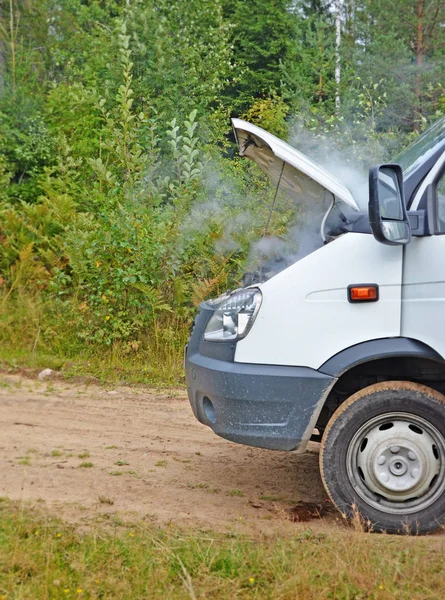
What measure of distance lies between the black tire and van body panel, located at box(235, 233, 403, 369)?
34cm

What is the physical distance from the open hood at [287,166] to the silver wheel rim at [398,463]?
125cm

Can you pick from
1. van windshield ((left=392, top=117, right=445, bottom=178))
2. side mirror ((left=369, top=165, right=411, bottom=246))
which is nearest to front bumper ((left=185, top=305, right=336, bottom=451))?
side mirror ((left=369, top=165, right=411, bottom=246))

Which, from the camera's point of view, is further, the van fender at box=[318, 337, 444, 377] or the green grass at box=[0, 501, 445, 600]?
the van fender at box=[318, 337, 444, 377]

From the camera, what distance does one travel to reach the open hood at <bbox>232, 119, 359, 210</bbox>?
4.80m

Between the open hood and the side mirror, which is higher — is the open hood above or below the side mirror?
above

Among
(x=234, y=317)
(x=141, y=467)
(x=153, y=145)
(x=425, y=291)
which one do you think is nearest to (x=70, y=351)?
(x=153, y=145)

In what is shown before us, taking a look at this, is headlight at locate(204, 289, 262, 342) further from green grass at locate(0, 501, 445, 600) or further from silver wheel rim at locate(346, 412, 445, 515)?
green grass at locate(0, 501, 445, 600)

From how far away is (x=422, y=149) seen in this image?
16.9 ft

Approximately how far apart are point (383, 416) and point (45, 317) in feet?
21.9

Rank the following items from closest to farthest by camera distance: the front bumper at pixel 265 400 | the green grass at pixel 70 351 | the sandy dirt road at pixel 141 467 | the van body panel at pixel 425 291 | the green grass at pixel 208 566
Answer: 1. the green grass at pixel 208 566
2. the van body panel at pixel 425 291
3. the front bumper at pixel 265 400
4. the sandy dirt road at pixel 141 467
5. the green grass at pixel 70 351

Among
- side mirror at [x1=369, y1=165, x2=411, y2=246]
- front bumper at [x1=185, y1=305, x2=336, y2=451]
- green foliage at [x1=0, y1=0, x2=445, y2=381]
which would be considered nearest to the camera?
side mirror at [x1=369, y1=165, x2=411, y2=246]

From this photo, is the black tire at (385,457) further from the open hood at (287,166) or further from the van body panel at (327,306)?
the open hood at (287,166)

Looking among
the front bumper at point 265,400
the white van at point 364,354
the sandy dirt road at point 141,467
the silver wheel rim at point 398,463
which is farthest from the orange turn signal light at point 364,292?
the sandy dirt road at point 141,467

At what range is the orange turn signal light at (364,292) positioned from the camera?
4.59 metres
